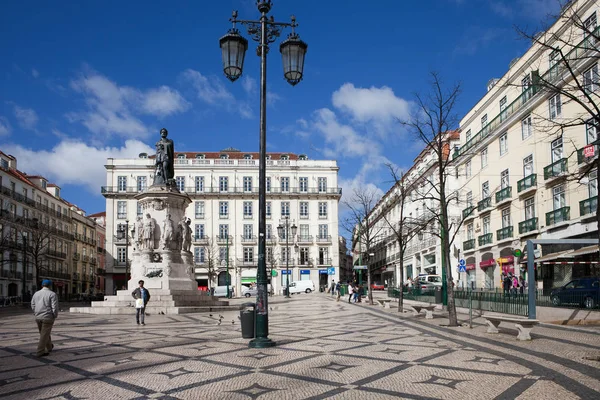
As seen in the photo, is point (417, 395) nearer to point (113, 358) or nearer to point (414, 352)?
point (414, 352)

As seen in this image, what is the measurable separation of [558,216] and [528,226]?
3.59 m

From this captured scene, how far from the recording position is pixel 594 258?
98.5 ft

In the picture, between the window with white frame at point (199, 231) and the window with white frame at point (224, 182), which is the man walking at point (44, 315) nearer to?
the window with white frame at point (199, 231)

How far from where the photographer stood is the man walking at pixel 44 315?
35.5ft

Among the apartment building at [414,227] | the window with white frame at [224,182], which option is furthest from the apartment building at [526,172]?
the window with white frame at [224,182]

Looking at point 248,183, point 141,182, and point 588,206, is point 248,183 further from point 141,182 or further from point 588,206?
point 588,206

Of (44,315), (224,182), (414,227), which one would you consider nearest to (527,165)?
(414,227)

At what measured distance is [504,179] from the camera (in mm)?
40125

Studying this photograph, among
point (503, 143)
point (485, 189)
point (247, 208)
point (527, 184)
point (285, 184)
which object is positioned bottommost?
point (527, 184)

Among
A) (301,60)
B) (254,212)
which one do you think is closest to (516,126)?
(301,60)

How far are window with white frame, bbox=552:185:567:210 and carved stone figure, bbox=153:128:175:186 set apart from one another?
22.4 metres

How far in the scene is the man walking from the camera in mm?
10828

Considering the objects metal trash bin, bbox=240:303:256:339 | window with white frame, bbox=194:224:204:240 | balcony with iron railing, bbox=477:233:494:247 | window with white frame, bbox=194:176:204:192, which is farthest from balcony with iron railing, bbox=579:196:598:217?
window with white frame, bbox=194:176:204:192

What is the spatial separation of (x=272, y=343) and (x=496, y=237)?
32.6 metres
